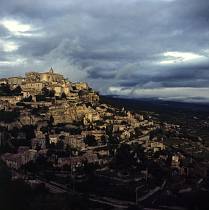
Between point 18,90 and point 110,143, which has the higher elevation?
point 18,90

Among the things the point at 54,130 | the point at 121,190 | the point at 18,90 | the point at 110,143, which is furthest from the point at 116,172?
the point at 18,90

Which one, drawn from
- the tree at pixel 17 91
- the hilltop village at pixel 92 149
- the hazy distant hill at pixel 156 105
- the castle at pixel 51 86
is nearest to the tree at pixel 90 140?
the hilltop village at pixel 92 149

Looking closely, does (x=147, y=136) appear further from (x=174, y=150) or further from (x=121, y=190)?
(x=121, y=190)

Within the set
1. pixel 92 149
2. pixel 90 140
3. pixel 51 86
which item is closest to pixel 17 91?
pixel 51 86

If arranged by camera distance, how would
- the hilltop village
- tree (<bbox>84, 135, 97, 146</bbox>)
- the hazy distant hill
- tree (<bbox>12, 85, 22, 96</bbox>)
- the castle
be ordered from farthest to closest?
the hazy distant hill → the castle → tree (<bbox>12, 85, 22, 96</bbox>) → tree (<bbox>84, 135, 97, 146</bbox>) → the hilltop village

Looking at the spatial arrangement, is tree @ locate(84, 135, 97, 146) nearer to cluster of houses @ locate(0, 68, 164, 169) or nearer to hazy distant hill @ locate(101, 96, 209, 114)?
cluster of houses @ locate(0, 68, 164, 169)

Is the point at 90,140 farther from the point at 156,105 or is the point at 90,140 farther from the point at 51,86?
the point at 156,105

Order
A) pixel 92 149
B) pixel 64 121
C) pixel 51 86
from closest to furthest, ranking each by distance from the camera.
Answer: pixel 92 149 → pixel 64 121 → pixel 51 86

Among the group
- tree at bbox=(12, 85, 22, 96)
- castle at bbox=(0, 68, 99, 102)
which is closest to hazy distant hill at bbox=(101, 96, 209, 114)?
castle at bbox=(0, 68, 99, 102)
